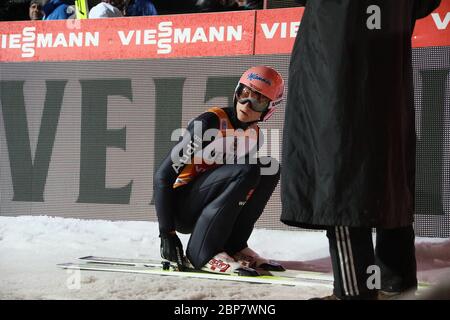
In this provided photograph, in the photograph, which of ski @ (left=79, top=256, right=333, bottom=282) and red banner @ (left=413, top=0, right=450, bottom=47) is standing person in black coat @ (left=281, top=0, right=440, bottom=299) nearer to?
ski @ (left=79, top=256, right=333, bottom=282)

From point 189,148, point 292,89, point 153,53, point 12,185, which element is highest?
point 153,53

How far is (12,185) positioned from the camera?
13.3ft

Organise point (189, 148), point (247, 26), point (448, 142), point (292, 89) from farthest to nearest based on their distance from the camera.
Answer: point (247, 26), point (448, 142), point (189, 148), point (292, 89)

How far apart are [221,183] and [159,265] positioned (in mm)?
504

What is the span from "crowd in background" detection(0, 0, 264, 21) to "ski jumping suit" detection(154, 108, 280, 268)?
155 centimetres

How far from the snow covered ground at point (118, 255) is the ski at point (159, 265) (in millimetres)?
122

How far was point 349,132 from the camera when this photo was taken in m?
1.78

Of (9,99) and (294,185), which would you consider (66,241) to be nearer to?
(9,99)

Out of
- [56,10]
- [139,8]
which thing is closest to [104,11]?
[139,8]

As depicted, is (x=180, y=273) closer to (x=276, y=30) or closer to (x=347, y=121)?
(x=347, y=121)

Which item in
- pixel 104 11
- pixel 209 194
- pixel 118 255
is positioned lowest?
pixel 118 255

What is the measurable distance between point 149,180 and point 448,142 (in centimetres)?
171

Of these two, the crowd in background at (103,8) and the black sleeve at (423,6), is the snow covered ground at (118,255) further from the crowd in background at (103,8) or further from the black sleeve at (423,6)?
the crowd in background at (103,8)

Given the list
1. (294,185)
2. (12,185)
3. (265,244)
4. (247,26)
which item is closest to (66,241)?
(12,185)
